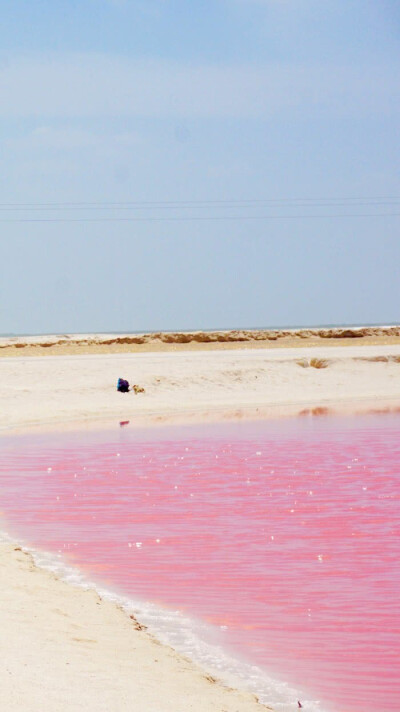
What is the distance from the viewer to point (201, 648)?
23.5 ft

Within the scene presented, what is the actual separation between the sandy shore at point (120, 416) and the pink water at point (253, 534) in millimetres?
763

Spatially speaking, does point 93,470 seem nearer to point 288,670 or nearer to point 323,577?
point 323,577

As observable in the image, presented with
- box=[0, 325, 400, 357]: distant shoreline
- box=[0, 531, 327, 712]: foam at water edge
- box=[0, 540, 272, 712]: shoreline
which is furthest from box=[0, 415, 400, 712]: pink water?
box=[0, 325, 400, 357]: distant shoreline

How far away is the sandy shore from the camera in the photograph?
18.9ft

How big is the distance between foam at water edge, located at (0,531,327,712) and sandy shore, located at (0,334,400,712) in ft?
0.56

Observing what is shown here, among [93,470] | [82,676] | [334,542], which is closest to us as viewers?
[82,676]

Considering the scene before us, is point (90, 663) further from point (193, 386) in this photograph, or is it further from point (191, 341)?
point (191, 341)

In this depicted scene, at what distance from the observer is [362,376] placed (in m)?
35.2

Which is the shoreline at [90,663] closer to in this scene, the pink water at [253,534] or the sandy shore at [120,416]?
the sandy shore at [120,416]

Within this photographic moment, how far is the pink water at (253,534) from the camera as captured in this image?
7242 mm

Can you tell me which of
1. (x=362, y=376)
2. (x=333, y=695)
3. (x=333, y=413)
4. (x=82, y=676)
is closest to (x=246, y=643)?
(x=333, y=695)

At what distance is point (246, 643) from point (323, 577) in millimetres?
1997

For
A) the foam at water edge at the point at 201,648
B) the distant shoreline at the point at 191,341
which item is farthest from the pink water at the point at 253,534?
the distant shoreline at the point at 191,341

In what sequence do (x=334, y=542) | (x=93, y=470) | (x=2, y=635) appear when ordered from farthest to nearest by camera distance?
(x=93, y=470) → (x=334, y=542) → (x=2, y=635)
